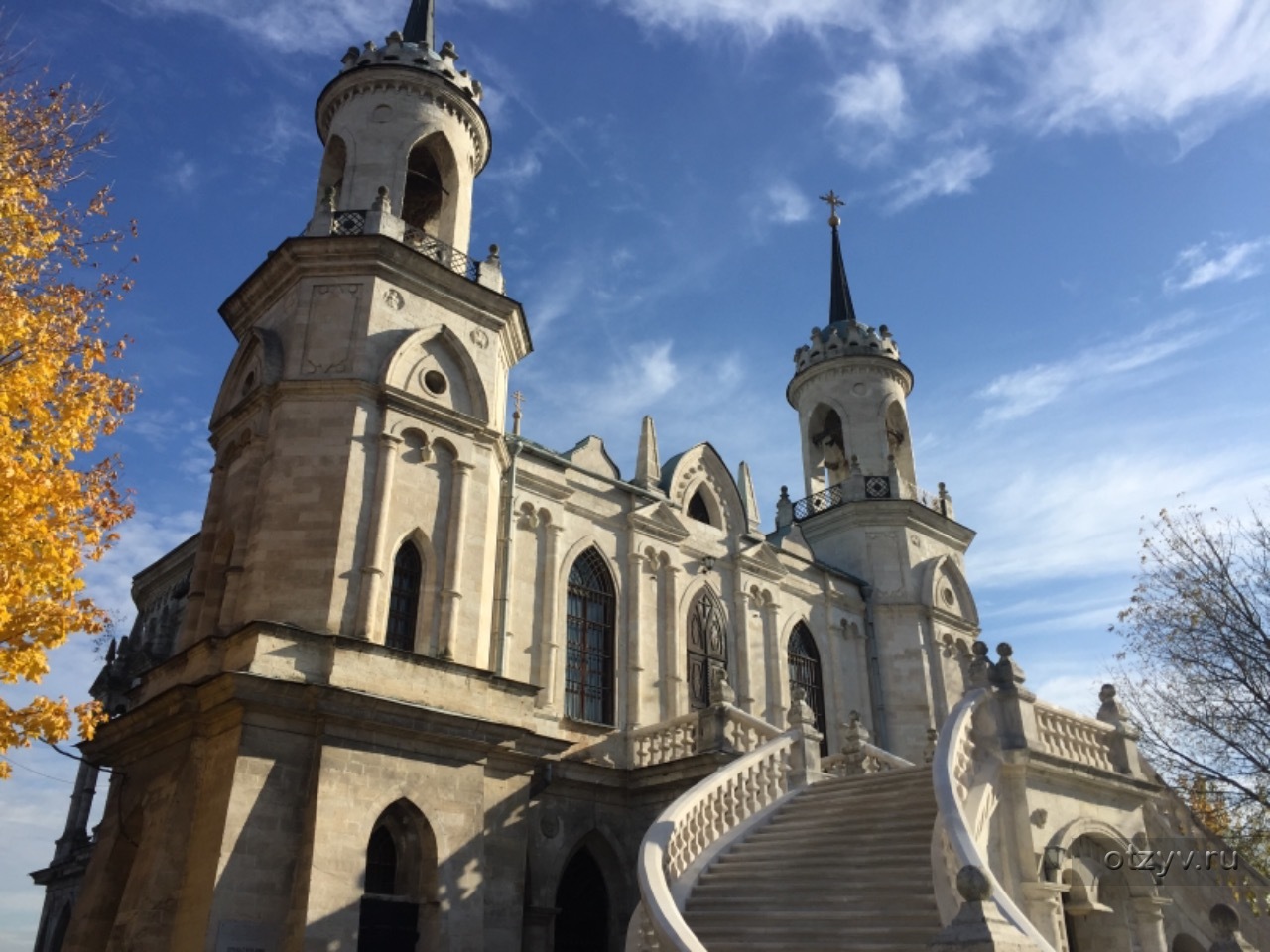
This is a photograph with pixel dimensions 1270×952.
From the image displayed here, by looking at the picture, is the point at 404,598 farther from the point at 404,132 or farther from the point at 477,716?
the point at 404,132

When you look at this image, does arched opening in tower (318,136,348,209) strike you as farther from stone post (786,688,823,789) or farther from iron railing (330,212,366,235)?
stone post (786,688,823,789)

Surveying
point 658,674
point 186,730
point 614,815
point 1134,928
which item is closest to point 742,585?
point 658,674

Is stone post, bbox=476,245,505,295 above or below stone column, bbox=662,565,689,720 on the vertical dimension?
above

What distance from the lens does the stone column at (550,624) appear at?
1939 centimetres

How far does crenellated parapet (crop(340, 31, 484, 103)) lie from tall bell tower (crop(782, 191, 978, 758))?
14.9 metres

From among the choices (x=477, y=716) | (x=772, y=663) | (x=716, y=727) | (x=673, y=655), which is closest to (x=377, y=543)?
(x=477, y=716)

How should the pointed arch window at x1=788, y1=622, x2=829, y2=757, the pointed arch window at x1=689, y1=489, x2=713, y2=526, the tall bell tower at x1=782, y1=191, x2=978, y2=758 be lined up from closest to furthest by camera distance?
the pointed arch window at x1=788, y1=622, x2=829, y2=757, the pointed arch window at x1=689, y1=489, x2=713, y2=526, the tall bell tower at x1=782, y1=191, x2=978, y2=758

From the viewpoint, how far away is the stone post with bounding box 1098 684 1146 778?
52.5 feet

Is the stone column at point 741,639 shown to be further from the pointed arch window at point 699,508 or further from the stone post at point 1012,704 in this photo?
the stone post at point 1012,704

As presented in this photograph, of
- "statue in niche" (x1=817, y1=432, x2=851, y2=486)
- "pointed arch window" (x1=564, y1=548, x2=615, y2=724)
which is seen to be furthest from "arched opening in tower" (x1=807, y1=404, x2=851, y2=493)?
"pointed arch window" (x1=564, y1=548, x2=615, y2=724)

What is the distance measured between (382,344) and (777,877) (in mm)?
11168

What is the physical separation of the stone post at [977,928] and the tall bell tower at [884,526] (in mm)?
18471

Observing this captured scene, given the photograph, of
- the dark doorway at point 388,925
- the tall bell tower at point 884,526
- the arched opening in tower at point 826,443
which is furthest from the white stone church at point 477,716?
the arched opening in tower at point 826,443

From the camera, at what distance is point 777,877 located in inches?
505
